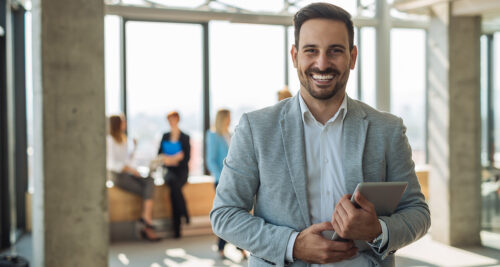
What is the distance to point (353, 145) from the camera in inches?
62.7

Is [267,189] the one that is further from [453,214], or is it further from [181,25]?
[181,25]

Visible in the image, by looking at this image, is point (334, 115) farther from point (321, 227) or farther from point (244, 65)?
point (244, 65)

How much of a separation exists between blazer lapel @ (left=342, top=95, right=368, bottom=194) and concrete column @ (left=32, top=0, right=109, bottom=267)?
11.0 ft

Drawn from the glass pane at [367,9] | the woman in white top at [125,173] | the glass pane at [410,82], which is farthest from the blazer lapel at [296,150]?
the glass pane at [410,82]

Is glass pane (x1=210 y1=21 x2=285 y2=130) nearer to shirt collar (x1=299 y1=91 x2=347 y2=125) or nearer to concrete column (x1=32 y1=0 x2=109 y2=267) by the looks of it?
concrete column (x1=32 y1=0 x2=109 y2=267)

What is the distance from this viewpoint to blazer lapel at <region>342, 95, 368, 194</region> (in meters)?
1.57

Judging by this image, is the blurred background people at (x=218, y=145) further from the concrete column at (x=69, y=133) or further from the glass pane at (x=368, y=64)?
the glass pane at (x=368, y=64)

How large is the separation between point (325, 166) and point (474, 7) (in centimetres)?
561

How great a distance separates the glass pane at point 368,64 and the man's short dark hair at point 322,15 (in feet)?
27.4

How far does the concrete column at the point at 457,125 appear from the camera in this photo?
6.75m

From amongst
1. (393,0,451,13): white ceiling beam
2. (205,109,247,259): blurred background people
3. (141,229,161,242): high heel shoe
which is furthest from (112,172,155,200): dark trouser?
(393,0,451,13): white ceiling beam

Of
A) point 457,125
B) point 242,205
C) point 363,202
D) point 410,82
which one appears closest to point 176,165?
point 457,125

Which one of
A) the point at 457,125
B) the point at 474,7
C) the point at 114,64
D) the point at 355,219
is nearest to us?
the point at 355,219

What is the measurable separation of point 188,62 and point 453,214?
4.67 metres
